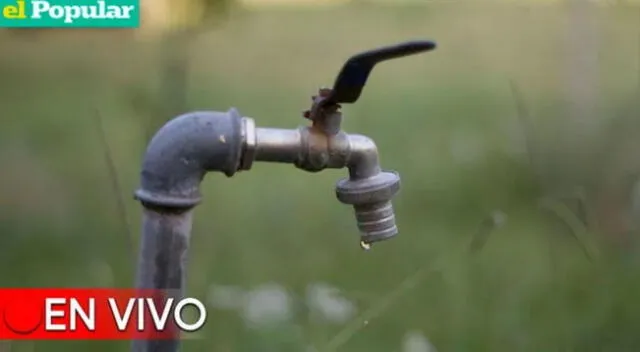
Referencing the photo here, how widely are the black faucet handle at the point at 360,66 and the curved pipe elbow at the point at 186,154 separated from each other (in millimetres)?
75

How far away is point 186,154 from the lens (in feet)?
1.79

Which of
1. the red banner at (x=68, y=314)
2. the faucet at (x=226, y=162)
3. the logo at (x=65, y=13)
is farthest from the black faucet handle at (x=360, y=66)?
the logo at (x=65, y=13)

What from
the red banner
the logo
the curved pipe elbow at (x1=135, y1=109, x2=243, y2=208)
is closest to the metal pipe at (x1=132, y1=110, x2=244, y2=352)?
the curved pipe elbow at (x1=135, y1=109, x2=243, y2=208)

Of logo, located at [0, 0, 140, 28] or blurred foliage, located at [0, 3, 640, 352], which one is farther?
blurred foliage, located at [0, 3, 640, 352]

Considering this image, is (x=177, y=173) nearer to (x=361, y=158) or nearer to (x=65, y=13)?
(x=361, y=158)

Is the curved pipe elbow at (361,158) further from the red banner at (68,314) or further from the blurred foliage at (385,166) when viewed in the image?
the blurred foliage at (385,166)

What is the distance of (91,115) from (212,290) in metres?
0.30

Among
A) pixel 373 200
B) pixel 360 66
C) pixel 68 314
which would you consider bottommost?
pixel 68 314

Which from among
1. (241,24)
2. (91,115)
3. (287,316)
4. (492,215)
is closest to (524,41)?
(492,215)

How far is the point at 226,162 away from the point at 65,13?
17.7 inches

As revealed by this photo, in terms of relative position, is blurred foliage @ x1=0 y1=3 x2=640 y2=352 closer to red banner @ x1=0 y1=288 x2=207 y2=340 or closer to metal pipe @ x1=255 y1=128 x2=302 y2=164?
red banner @ x1=0 y1=288 x2=207 y2=340

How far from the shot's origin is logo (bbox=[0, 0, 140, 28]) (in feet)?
2.85

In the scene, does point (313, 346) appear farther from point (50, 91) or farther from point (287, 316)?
point (50, 91)

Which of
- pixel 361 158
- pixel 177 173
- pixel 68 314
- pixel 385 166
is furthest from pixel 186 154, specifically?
pixel 385 166
